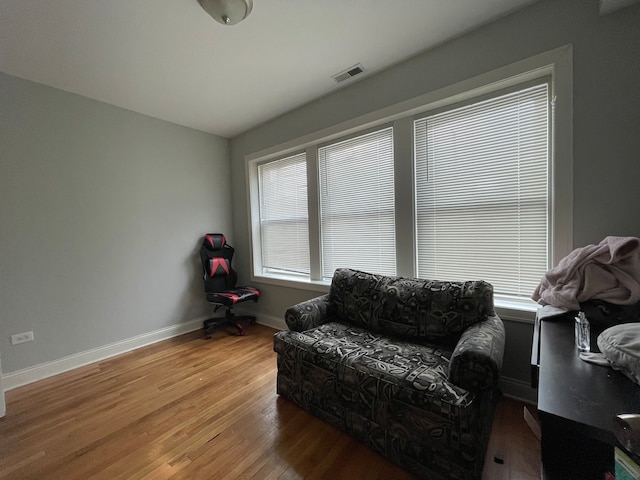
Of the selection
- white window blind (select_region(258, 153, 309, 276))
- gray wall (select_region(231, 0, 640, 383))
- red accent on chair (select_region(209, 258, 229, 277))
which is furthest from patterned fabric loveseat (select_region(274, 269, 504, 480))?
Answer: red accent on chair (select_region(209, 258, 229, 277))

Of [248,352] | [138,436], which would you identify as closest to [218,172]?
[248,352]

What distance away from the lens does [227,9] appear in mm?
1589

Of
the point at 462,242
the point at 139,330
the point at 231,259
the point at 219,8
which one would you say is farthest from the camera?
the point at 231,259

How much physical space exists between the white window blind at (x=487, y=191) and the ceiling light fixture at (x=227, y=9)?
153cm

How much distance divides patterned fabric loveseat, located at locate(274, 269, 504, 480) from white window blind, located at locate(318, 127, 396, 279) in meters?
0.47

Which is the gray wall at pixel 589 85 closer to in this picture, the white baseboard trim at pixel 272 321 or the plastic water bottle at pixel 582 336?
the plastic water bottle at pixel 582 336

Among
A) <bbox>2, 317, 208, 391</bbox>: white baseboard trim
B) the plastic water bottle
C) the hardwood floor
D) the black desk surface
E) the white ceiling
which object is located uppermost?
the white ceiling

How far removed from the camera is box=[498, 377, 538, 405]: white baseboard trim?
5.87ft

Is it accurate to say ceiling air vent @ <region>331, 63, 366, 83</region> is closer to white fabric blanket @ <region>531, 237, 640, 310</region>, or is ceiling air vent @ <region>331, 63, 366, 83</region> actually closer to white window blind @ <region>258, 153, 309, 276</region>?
white window blind @ <region>258, 153, 309, 276</region>

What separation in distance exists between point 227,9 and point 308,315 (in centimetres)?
216

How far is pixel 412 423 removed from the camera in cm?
129

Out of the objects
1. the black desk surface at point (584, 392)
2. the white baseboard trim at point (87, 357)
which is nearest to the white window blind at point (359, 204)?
the black desk surface at point (584, 392)

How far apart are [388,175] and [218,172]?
2.53 metres

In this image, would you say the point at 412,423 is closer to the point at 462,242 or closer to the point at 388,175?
the point at 462,242
